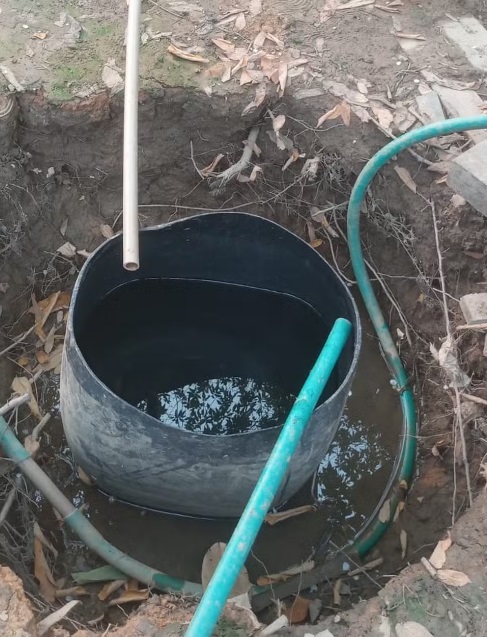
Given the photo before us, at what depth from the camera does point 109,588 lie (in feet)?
6.61

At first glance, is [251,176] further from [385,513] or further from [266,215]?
[385,513]

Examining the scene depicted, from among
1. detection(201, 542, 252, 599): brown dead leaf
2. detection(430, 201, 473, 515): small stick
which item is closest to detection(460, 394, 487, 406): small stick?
detection(430, 201, 473, 515): small stick

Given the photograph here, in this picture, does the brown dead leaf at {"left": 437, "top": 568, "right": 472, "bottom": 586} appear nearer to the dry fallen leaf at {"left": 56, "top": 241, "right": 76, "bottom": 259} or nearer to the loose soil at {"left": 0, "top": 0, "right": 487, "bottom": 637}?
the loose soil at {"left": 0, "top": 0, "right": 487, "bottom": 637}

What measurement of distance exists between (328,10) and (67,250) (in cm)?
165

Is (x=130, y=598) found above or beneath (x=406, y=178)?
beneath

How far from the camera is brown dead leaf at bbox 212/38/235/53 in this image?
2568 mm

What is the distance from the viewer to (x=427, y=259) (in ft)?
7.98

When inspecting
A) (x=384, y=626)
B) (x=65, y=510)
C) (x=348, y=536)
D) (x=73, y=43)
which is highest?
(x=73, y=43)

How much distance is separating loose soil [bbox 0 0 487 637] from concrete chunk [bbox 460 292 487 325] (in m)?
0.12

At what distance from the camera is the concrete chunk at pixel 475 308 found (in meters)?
2.03

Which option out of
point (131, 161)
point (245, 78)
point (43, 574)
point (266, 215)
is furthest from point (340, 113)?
point (43, 574)

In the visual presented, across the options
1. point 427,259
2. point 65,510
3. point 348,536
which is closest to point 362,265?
point 427,259

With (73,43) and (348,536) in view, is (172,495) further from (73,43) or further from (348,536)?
(73,43)

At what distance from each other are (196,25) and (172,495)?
2.02m
